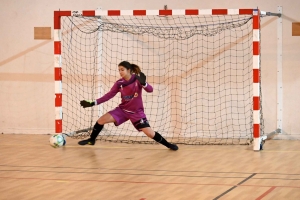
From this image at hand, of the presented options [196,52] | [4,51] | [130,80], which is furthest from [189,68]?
[4,51]

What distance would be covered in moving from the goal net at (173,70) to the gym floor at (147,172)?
124 centimetres

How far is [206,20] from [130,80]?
252 centimetres

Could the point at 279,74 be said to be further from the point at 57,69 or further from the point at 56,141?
the point at 56,141

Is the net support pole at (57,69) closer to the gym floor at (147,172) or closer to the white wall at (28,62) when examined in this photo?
the gym floor at (147,172)

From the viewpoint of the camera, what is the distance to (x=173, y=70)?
11.6 metres

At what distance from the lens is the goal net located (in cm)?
1134

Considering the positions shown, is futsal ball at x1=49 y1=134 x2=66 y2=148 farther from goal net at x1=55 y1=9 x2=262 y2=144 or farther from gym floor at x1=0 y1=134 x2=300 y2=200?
goal net at x1=55 y1=9 x2=262 y2=144

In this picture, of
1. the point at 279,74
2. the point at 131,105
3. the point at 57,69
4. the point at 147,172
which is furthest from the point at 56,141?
the point at 279,74

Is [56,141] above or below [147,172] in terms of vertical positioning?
above

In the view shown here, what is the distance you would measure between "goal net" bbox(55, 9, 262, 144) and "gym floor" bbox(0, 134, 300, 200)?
1.24 m

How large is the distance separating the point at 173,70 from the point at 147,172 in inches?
166

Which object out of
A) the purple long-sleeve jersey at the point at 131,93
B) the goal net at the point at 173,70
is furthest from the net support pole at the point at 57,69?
the goal net at the point at 173,70

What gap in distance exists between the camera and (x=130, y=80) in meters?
9.72

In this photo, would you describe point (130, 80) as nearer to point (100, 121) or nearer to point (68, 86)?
point (100, 121)
